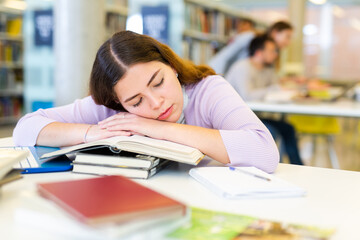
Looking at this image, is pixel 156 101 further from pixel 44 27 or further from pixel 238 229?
pixel 44 27

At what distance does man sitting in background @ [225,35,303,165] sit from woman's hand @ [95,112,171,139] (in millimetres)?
1924

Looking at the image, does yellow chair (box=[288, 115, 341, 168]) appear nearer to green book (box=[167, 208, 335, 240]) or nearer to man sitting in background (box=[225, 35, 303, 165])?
man sitting in background (box=[225, 35, 303, 165])

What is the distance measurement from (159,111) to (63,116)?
1.33 feet

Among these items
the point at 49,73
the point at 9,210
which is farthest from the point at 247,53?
the point at 9,210

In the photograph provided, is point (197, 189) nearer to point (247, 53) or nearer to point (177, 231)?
point (177, 231)

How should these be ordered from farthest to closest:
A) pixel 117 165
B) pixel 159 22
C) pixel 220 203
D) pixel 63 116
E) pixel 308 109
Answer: pixel 159 22
pixel 308 109
pixel 63 116
pixel 117 165
pixel 220 203

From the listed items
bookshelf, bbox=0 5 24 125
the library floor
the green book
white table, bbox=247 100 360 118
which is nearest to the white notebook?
the green book

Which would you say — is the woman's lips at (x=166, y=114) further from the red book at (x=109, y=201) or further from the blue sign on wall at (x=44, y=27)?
the blue sign on wall at (x=44, y=27)

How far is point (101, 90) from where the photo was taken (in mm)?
1256

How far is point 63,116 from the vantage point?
141 cm

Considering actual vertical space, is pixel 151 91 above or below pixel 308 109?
above

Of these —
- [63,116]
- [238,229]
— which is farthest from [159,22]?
[238,229]

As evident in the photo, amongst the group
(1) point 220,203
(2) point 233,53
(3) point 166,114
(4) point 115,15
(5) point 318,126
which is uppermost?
(4) point 115,15

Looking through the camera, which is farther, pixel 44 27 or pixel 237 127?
pixel 44 27
